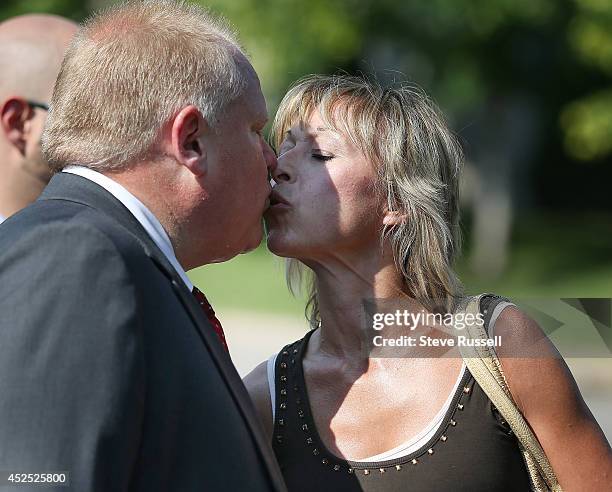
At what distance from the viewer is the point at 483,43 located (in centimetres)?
1702

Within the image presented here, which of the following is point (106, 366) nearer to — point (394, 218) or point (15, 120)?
point (394, 218)

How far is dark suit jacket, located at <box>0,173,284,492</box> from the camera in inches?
72.7

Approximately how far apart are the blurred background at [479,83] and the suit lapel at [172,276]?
7.46 metres

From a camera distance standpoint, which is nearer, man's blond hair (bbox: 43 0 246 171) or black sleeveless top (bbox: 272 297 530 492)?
man's blond hair (bbox: 43 0 246 171)

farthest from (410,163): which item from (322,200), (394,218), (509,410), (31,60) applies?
(31,60)

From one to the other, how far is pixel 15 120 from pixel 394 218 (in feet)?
4.13

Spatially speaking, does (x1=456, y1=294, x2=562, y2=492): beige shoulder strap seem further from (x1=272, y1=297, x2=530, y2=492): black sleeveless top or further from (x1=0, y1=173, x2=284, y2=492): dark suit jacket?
(x1=0, y1=173, x2=284, y2=492): dark suit jacket

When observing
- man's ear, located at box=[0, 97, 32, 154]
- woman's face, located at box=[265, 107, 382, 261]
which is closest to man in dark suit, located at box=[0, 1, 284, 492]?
woman's face, located at box=[265, 107, 382, 261]

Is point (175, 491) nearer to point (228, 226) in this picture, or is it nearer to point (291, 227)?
point (228, 226)

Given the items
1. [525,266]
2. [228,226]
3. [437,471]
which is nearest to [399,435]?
[437,471]

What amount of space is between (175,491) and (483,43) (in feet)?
51.8

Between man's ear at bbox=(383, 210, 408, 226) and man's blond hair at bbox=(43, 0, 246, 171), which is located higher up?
man's blond hair at bbox=(43, 0, 246, 171)

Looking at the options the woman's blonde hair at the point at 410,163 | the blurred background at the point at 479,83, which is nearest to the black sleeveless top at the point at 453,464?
the woman's blonde hair at the point at 410,163

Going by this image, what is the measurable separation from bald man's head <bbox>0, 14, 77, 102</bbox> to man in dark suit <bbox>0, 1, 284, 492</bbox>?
1116 mm
